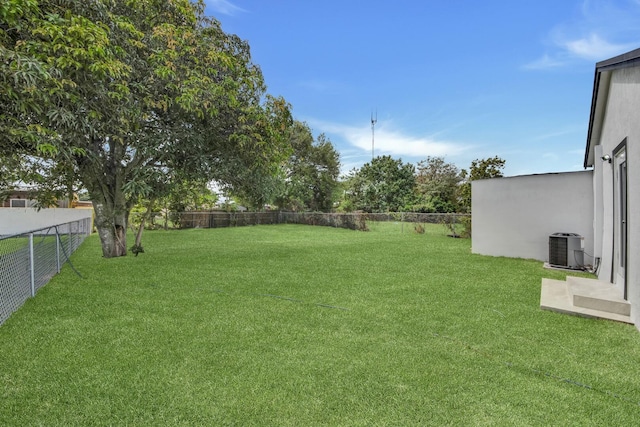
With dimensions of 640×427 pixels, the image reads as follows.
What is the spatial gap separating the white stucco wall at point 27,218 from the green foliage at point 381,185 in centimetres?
1794

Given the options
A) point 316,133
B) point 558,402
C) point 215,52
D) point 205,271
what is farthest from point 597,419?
point 316,133

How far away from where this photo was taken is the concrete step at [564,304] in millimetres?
3811

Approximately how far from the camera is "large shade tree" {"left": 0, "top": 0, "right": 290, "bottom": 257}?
163 inches

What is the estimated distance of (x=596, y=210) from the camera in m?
6.68

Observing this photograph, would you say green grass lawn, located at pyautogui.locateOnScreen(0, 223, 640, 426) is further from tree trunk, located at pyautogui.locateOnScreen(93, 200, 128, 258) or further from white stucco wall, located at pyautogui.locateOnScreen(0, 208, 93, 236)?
white stucco wall, located at pyautogui.locateOnScreen(0, 208, 93, 236)

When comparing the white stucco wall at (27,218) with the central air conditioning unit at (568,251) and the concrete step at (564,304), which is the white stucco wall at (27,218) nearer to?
the concrete step at (564,304)

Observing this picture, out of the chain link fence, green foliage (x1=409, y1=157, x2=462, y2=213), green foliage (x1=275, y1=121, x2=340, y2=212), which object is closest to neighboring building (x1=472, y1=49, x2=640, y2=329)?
→ the chain link fence

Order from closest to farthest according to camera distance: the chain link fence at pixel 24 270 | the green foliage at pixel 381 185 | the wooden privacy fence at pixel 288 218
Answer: the chain link fence at pixel 24 270 < the wooden privacy fence at pixel 288 218 < the green foliage at pixel 381 185

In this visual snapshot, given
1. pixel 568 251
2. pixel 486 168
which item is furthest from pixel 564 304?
pixel 486 168

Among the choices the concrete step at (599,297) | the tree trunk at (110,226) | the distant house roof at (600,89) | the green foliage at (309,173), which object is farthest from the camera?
the green foliage at (309,173)

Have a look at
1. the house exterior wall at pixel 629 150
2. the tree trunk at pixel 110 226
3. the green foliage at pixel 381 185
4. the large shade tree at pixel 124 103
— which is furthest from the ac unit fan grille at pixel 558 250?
the green foliage at pixel 381 185

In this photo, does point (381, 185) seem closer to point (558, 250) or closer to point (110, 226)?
point (558, 250)

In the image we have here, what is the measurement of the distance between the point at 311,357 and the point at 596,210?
6864mm

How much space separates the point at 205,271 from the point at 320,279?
239 centimetres
